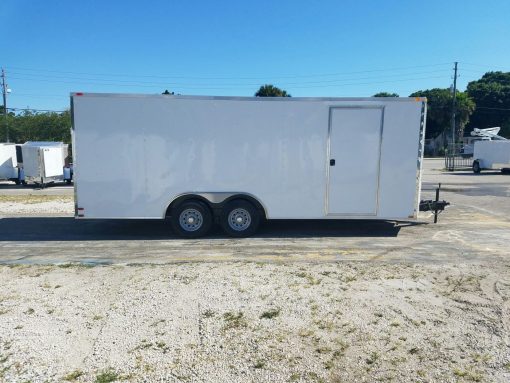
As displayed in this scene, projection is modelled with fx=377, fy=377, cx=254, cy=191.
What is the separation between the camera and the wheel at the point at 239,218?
8195mm

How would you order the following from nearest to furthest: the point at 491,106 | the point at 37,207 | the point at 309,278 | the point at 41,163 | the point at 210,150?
the point at 309,278 → the point at 210,150 → the point at 37,207 → the point at 41,163 → the point at 491,106

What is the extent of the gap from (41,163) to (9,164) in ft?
12.0

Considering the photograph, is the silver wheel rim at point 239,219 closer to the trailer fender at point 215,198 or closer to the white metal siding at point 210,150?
the trailer fender at point 215,198

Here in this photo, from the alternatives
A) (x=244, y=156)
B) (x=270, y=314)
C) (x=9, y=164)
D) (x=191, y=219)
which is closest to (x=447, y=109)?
(x=9, y=164)

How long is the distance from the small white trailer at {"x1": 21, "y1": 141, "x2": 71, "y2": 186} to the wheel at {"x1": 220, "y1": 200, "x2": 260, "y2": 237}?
58.8ft

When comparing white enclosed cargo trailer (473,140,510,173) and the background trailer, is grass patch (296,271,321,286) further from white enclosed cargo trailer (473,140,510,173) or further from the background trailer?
white enclosed cargo trailer (473,140,510,173)

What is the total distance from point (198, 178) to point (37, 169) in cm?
1818

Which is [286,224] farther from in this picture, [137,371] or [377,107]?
[137,371]

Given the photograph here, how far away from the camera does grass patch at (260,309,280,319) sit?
4.34 metres

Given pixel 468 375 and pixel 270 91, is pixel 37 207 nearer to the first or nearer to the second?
pixel 468 375

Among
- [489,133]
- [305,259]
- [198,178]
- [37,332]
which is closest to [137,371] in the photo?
[37,332]

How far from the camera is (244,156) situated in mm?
8031

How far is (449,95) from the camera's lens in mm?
62688

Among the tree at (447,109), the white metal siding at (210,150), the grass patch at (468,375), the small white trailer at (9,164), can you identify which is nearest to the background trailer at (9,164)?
the small white trailer at (9,164)
